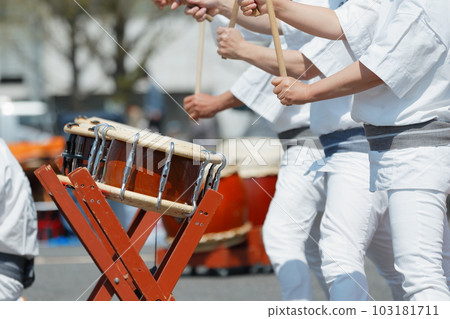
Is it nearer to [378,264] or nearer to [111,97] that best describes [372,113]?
[378,264]

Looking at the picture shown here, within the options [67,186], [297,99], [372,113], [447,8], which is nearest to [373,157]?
[372,113]

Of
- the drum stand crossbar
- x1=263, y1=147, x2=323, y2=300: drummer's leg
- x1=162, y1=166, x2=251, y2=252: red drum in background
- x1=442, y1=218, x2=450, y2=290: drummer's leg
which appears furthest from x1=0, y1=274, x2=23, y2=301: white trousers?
x1=162, y1=166, x2=251, y2=252: red drum in background

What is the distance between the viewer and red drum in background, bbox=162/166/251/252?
6098 mm

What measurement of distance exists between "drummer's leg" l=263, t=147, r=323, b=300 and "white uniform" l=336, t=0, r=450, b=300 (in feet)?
2.63

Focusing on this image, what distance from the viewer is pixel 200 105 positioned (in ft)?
12.4

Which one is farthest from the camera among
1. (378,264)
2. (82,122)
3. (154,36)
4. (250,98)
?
(154,36)

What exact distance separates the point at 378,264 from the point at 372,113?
89 centimetres

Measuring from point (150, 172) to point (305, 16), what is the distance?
2.56 ft

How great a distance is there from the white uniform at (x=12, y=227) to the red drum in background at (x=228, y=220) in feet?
9.28

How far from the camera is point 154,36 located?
1576 cm

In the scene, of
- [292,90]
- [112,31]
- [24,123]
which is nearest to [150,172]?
[292,90]

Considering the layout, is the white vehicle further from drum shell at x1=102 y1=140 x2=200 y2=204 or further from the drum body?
drum shell at x1=102 y1=140 x2=200 y2=204

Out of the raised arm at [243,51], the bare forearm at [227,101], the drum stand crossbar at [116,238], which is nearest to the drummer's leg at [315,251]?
the bare forearm at [227,101]

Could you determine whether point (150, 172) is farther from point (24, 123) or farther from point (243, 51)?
point (24, 123)
